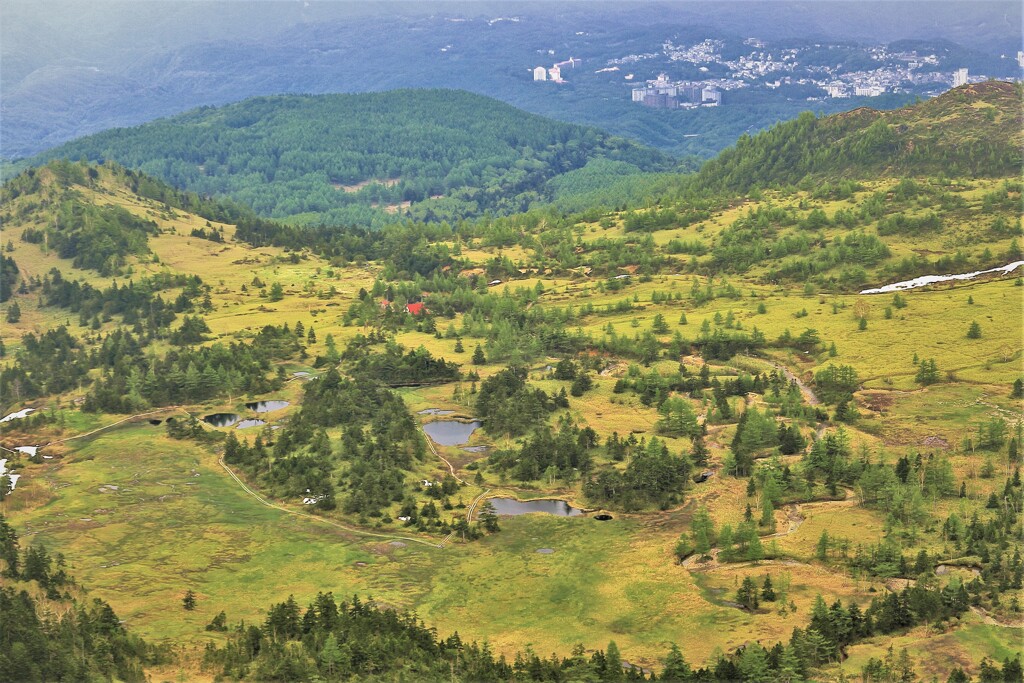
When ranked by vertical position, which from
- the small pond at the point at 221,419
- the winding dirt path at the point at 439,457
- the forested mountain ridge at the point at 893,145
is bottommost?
the winding dirt path at the point at 439,457

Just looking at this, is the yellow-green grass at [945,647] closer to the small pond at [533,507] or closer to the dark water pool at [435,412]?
the small pond at [533,507]

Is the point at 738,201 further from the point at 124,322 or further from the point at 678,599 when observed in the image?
the point at 678,599

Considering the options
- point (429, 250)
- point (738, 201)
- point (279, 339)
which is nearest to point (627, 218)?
point (738, 201)

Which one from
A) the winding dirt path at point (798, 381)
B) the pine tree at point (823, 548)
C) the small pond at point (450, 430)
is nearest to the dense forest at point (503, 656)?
the pine tree at point (823, 548)

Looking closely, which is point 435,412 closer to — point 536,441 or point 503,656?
point 536,441

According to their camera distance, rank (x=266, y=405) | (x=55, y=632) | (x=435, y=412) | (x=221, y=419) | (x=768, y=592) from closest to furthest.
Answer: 1. (x=55, y=632)
2. (x=768, y=592)
3. (x=435, y=412)
4. (x=221, y=419)
5. (x=266, y=405)

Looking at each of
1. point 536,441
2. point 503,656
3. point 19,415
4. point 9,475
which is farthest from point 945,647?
point 19,415

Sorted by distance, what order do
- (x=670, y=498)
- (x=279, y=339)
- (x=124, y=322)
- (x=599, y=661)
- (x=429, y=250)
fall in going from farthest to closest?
(x=429, y=250), (x=124, y=322), (x=279, y=339), (x=670, y=498), (x=599, y=661)
